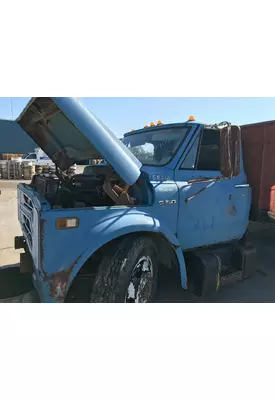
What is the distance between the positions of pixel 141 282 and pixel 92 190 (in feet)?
3.93

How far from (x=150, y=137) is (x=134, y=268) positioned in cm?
176

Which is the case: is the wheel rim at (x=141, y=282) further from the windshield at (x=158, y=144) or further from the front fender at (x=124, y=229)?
the windshield at (x=158, y=144)

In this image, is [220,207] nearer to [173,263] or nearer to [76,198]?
[173,263]

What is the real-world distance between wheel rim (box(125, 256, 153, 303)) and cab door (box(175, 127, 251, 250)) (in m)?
0.50

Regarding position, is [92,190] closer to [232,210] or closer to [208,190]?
[208,190]

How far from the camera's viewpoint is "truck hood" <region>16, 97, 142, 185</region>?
2088 mm

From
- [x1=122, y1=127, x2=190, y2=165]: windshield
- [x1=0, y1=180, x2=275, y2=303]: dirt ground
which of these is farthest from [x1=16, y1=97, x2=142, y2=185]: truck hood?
[x1=0, y1=180, x2=275, y2=303]: dirt ground

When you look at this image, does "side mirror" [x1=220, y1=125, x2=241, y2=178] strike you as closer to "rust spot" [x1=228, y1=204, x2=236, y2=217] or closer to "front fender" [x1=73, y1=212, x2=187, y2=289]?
"rust spot" [x1=228, y1=204, x2=236, y2=217]

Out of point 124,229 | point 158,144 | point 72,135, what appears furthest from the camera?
point 158,144

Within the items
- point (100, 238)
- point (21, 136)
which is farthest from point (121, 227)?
point (21, 136)

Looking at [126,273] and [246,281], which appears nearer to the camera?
[126,273]

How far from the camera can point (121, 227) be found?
7.44 feet

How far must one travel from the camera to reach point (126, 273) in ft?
7.70

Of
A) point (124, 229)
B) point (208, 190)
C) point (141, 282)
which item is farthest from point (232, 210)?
point (124, 229)
